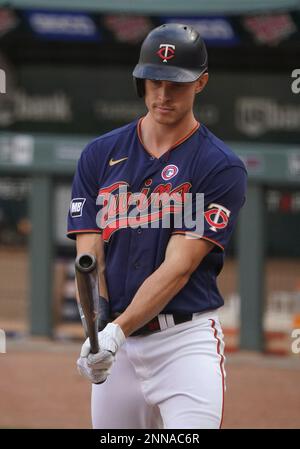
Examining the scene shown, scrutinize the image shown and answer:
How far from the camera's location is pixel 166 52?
339 centimetres

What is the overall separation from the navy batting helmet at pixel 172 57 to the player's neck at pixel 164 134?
14cm

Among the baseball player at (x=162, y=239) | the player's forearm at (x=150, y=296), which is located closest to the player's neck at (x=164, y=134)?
the baseball player at (x=162, y=239)

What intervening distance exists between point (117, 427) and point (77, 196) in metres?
0.74

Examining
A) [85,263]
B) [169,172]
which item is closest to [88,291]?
[85,263]

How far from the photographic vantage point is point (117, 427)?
11.6 ft

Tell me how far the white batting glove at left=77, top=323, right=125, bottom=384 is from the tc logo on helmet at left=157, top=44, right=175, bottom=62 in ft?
2.69

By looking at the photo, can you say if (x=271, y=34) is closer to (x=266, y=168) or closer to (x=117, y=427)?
(x=266, y=168)

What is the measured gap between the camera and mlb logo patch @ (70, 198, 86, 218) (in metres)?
3.53

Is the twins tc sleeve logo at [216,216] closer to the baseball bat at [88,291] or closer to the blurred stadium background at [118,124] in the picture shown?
the baseball bat at [88,291]

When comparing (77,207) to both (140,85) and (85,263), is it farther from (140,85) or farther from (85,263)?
(85,263)

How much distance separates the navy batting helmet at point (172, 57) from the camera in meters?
3.34

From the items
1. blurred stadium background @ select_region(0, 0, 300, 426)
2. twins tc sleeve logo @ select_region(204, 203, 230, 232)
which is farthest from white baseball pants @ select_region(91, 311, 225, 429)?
blurred stadium background @ select_region(0, 0, 300, 426)
